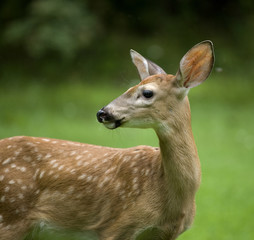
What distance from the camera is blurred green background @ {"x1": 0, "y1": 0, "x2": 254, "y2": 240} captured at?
10102mm

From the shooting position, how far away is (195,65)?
3727mm

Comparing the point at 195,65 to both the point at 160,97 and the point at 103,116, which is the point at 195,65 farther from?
the point at 103,116

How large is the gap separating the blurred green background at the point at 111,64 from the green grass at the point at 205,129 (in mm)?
23

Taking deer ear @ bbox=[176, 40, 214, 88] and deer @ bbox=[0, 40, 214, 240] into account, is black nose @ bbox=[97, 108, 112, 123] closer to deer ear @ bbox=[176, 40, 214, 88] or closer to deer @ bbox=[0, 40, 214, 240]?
deer @ bbox=[0, 40, 214, 240]

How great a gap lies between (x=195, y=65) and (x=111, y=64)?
9718 millimetres

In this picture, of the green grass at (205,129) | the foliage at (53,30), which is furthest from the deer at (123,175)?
the foliage at (53,30)

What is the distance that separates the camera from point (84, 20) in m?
13.3

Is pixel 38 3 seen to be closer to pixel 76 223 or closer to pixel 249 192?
pixel 249 192

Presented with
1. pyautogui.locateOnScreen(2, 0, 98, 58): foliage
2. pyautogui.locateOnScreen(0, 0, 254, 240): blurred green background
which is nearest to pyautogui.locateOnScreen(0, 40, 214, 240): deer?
pyautogui.locateOnScreen(0, 0, 254, 240): blurred green background

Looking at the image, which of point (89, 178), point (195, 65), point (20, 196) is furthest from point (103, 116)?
point (20, 196)

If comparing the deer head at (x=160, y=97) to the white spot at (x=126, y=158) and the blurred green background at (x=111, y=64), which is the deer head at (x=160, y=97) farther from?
→ the blurred green background at (x=111, y=64)

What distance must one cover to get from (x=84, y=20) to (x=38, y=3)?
121 cm

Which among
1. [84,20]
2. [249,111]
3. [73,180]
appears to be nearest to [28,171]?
[73,180]

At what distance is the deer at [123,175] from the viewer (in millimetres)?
3686
